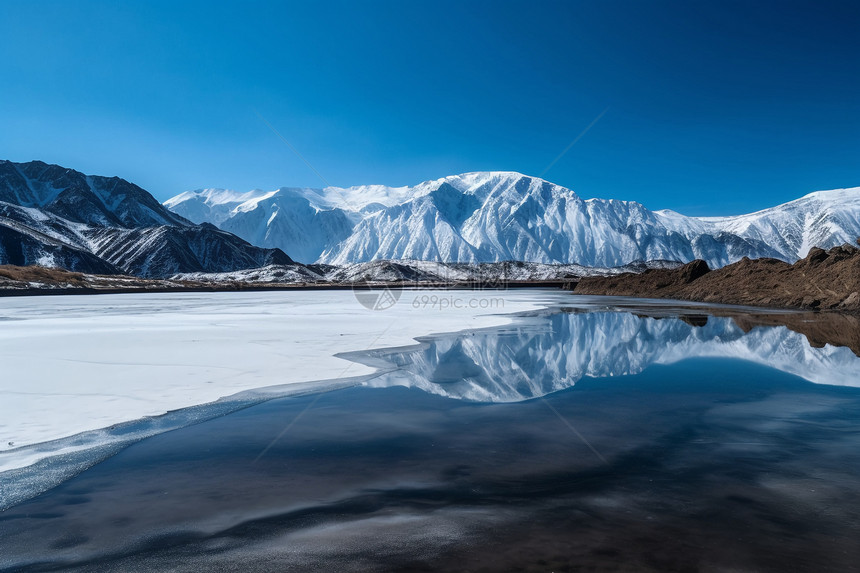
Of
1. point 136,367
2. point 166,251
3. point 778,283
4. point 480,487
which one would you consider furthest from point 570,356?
point 166,251

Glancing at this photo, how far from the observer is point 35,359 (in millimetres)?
12766

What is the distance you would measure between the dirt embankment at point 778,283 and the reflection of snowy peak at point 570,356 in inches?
750

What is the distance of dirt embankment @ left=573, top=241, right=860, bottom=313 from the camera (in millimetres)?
35594

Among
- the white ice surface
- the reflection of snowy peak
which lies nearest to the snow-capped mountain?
the white ice surface

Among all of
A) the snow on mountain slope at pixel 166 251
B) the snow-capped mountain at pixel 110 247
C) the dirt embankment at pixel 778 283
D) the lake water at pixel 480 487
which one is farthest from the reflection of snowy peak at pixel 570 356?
the snow on mountain slope at pixel 166 251

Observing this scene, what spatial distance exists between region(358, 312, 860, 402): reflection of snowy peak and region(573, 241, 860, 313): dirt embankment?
1905cm

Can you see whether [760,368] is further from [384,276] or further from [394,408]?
[384,276]

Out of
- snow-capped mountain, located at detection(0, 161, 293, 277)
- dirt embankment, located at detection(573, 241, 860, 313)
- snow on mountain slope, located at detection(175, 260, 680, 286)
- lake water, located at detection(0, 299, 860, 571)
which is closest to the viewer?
lake water, located at detection(0, 299, 860, 571)

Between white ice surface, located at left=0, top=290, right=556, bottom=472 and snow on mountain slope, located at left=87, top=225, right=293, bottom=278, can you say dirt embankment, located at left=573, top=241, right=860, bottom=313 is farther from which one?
snow on mountain slope, located at left=87, top=225, right=293, bottom=278

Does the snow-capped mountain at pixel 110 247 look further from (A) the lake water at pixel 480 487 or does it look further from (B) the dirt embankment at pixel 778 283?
(A) the lake water at pixel 480 487

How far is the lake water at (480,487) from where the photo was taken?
13.2ft

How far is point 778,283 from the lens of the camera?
143 ft

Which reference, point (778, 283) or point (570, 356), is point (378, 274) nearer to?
point (778, 283)

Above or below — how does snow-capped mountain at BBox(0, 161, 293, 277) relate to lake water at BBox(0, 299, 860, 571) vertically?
above
